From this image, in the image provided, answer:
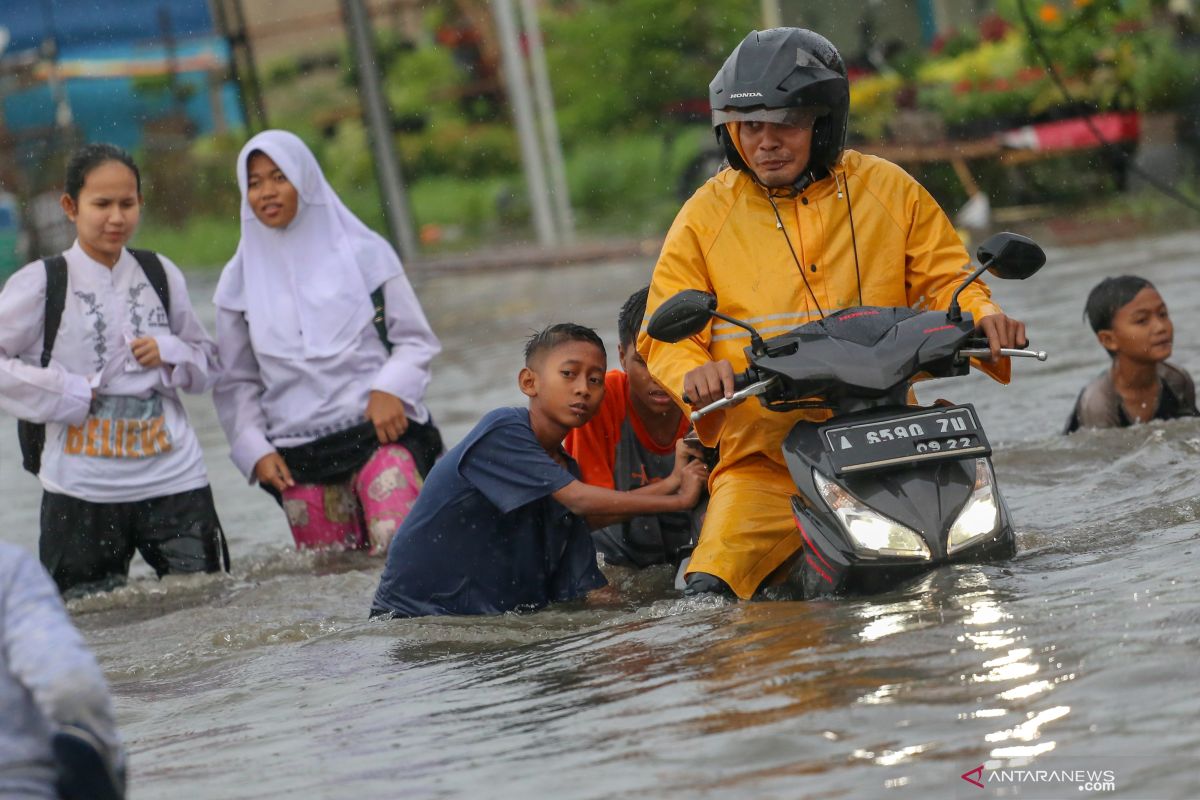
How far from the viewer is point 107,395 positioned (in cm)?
747

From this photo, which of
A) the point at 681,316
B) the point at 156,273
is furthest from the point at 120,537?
the point at 681,316

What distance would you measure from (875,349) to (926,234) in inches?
28.3

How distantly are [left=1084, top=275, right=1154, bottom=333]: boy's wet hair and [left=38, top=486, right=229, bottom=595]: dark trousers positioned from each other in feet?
12.5

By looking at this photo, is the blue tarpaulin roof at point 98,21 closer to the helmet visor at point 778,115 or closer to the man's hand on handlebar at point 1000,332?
the helmet visor at point 778,115

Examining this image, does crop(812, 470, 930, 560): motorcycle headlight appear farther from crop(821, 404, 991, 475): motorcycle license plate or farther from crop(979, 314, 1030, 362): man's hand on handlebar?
crop(979, 314, 1030, 362): man's hand on handlebar

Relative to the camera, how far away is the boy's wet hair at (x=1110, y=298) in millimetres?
7770

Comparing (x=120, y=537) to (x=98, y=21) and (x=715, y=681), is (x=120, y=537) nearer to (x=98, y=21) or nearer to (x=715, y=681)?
(x=715, y=681)

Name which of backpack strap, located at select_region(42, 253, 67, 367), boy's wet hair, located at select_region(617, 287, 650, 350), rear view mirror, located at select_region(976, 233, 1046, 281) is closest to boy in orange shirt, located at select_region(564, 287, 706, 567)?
boy's wet hair, located at select_region(617, 287, 650, 350)

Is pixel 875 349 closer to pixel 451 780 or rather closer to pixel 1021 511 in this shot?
pixel 451 780

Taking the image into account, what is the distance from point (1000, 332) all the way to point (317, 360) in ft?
12.1

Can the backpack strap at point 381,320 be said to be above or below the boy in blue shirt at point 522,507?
above

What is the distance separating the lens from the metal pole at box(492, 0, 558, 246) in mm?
22703

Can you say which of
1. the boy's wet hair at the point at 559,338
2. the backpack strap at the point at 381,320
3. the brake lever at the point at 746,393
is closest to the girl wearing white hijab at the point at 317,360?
the backpack strap at the point at 381,320

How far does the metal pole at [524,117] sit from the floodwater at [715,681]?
51.2 ft
